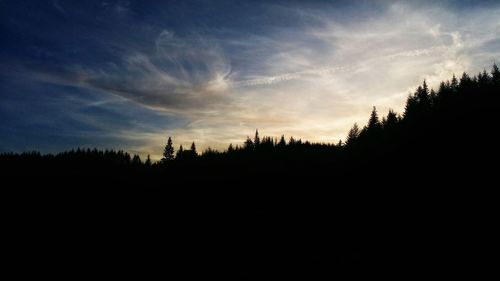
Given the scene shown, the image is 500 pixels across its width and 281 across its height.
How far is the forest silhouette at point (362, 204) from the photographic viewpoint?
55.7 metres

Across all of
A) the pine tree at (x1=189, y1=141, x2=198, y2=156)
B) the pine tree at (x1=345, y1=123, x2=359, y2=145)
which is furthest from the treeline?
the pine tree at (x1=189, y1=141, x2=198, y2=156)

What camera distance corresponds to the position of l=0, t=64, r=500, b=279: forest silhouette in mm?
55709

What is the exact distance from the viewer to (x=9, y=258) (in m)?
83.6

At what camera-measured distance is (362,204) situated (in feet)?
269

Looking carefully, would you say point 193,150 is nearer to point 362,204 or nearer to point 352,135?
point 352,135

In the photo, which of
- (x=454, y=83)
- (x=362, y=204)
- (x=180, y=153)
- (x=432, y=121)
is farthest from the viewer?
(x=180, y=153)

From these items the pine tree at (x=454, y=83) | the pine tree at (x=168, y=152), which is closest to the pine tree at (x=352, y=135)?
the pine tree at (x=454, y=83)

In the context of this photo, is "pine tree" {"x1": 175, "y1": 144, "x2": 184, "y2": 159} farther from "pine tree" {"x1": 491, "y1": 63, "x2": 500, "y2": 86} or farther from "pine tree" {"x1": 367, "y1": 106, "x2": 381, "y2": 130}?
"pine tree" {"x1": 491, "y1": 63, "x2": 500, "y2": 86}

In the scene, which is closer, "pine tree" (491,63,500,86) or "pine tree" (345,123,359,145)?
"pine tree" (491,63,500,86)

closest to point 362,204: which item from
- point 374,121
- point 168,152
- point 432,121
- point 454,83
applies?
point 432,121

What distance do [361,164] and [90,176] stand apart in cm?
13237

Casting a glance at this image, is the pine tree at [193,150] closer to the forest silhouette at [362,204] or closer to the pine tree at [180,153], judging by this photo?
the pine tree at [180,153]

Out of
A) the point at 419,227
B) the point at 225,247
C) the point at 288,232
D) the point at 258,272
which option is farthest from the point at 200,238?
the point at 419,227

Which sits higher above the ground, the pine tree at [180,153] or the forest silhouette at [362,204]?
the pine tree at [180,153]
